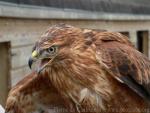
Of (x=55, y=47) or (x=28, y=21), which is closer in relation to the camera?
(x=55, y=47)

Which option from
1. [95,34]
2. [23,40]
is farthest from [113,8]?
[95,34]

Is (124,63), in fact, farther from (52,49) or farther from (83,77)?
(52,49)

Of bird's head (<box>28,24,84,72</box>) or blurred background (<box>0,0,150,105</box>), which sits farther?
blurred background (<box>0,0,150,105</box>)

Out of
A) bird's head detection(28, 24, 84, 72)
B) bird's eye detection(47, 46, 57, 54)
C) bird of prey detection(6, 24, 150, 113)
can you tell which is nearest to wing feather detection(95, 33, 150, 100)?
bird of prey detection(6, 24, 150, 113)

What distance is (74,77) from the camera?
2945 millimetres

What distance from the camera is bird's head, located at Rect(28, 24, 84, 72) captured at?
9.04ft

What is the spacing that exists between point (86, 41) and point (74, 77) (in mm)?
259

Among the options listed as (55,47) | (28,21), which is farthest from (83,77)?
(28,21)

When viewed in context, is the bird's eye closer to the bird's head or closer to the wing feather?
the bird's head

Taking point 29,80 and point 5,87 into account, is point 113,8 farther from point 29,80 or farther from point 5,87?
point 29,80

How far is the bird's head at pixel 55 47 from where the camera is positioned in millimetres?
2754

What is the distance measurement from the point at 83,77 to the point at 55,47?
0.25 metres

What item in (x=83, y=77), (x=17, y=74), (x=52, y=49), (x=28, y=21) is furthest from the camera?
(x=17, y=74)

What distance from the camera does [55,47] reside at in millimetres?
2842
